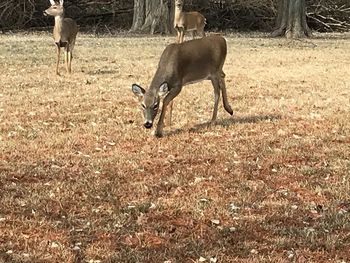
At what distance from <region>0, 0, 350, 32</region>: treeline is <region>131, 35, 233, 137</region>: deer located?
79.8 ft

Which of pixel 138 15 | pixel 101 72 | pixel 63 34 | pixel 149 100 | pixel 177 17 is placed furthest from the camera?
pixel 138 15

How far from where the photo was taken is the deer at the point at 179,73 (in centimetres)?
733

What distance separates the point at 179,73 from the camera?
7785 mm

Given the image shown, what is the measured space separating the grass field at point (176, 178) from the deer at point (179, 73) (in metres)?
0.31

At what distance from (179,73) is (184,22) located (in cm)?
1519

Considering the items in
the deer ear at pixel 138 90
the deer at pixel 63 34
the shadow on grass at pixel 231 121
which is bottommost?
the deer at pixel 63 34

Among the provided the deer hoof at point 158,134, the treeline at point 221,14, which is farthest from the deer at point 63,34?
the treeline at point 221,14

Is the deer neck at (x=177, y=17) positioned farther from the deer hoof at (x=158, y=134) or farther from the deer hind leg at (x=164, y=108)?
the deer hoof at (x=158, y=134)

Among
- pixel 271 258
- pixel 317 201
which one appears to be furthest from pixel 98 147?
pixel 271 258

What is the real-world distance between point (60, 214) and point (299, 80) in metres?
8.68

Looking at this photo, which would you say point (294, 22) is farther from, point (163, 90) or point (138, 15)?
point (163, 90)

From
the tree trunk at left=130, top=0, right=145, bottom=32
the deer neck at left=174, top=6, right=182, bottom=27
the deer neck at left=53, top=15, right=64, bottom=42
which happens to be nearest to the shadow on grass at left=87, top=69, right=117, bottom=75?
the deer neck at left=53, top=15, right=64, bottom=42

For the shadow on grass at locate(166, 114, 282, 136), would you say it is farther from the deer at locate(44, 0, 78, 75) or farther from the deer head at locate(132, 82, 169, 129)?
the deer at locate(44, 0, 78, 75)

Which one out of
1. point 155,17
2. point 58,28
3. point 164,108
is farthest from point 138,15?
point 164,108
